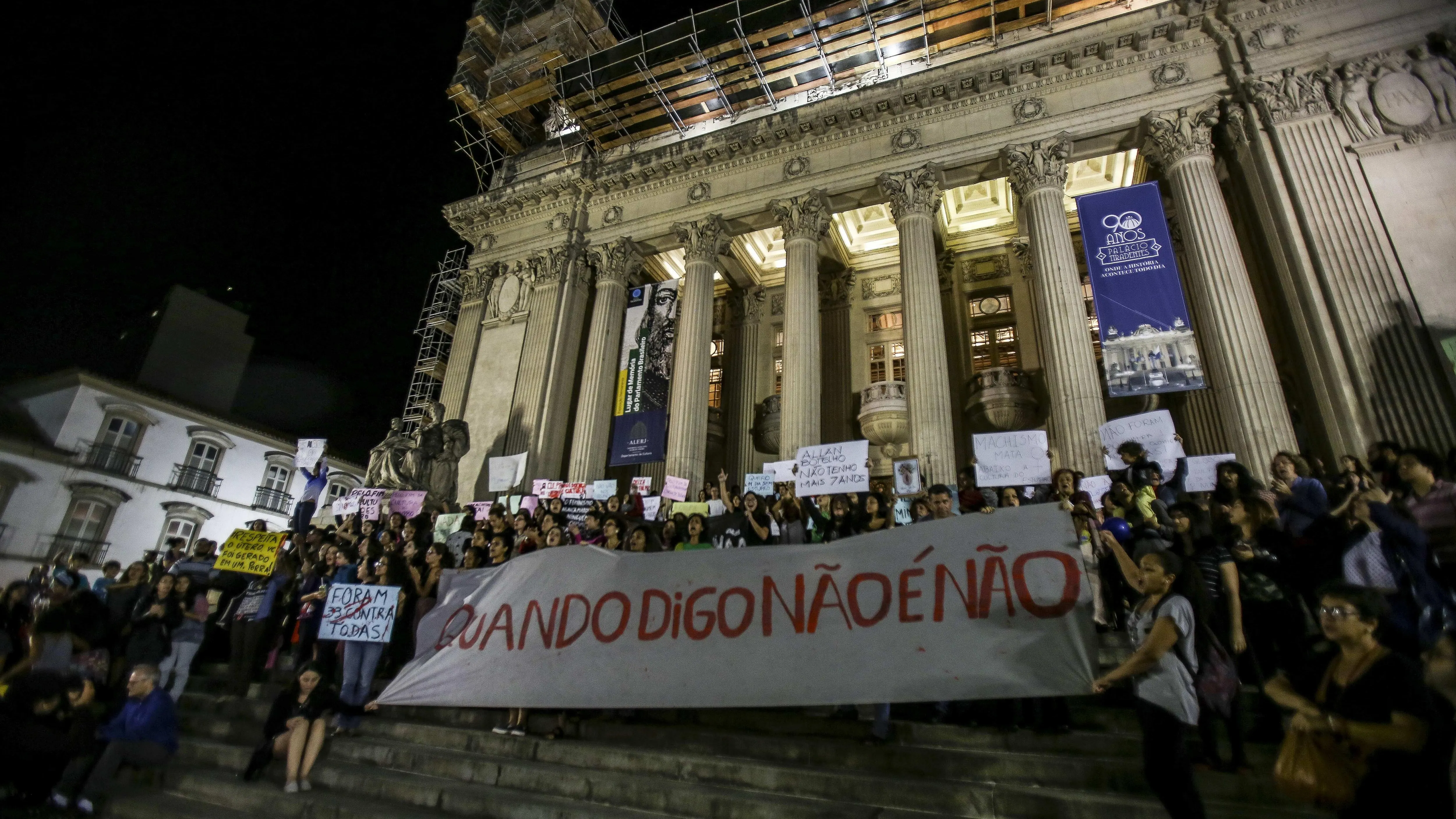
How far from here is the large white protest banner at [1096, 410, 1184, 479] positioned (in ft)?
34.6

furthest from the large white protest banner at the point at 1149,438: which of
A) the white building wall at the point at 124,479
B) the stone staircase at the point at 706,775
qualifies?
the white building wall at the point at 124,479

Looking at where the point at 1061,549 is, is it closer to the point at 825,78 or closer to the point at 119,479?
the point at 825,78

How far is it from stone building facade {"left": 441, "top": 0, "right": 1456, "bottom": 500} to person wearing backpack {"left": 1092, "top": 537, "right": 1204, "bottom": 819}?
9835 millimetres

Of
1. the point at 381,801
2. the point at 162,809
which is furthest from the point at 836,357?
the point at 162,809

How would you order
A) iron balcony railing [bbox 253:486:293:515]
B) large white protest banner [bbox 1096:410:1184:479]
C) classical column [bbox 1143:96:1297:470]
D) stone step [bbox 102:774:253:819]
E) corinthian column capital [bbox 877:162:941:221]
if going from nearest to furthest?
stone step [bbox 102:774:253:819] → large white protest banner [bbox 1096:410:1184:479] → classical column [bbox 1143:96:1297:470] → corinthian column capital [bbox 877:162:941:221] → iron balcony railing [bbox 253:486:293:515]

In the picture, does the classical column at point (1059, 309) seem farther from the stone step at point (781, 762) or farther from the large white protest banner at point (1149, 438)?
the stone step at point (781, 762)

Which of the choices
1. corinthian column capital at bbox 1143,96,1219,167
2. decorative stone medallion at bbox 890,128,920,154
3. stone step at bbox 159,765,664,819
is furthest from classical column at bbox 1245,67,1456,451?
stone step at bbox 159,765,664,819

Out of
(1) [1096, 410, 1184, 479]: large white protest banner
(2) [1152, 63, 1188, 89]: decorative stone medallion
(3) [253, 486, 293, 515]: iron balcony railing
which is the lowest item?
(1) [1096, 410, 1184, 479]: large white protest banner

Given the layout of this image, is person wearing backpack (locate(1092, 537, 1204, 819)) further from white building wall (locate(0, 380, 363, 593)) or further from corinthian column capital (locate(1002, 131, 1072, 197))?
white building wall (locate(0, 380, 363, 593))

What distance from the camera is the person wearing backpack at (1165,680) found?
352 centimetres

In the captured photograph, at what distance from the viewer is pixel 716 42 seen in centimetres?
A: 2134

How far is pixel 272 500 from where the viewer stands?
33000mm

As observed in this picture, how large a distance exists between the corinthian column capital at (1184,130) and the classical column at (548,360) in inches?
630

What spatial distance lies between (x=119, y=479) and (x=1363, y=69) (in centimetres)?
4161
